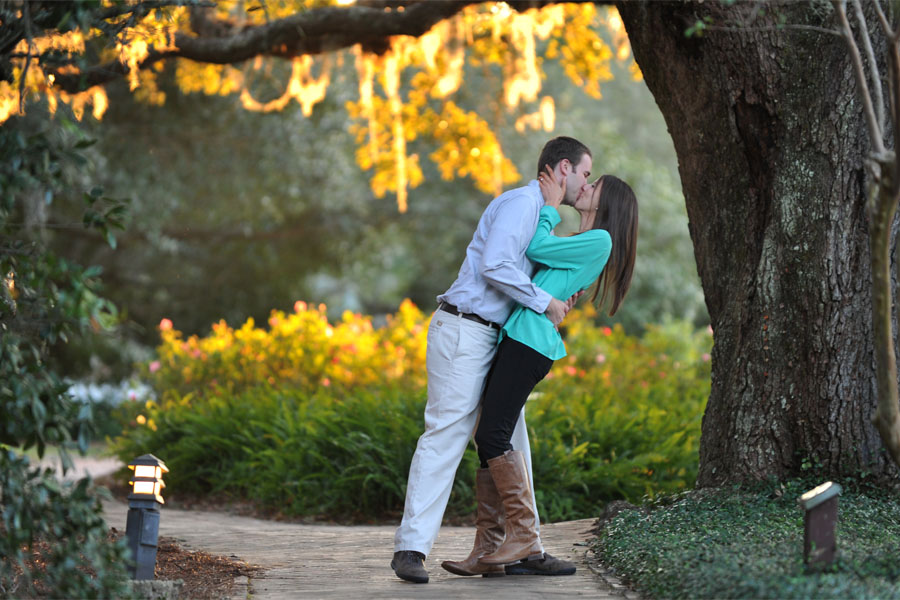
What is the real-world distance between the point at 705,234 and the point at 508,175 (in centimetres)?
620

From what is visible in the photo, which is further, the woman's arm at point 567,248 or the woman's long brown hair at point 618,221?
the woman's long brown hair at point 618,221

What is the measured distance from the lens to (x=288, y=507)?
24.8 ft

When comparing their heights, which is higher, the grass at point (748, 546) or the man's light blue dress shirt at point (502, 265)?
the man's light blue dress shirt at point (502, 265)

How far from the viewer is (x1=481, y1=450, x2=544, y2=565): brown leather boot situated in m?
4.46

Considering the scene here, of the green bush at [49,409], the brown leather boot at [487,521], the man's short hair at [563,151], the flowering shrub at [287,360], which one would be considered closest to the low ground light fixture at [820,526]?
the brown leather boot at [487,521]

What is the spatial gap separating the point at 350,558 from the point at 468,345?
1.53 meters

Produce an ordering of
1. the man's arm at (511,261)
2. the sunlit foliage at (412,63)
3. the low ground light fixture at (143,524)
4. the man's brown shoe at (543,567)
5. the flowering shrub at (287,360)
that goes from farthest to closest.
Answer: the flowering shrub at (287,360), the sunlit foliage at (412,63), the man's brown shoe at (543,567), the man's arm at (511,261), the low ground light fixture at (143,524)

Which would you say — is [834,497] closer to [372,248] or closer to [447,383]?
[447,383]

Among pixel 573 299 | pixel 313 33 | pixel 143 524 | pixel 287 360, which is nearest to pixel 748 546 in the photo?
pixel 573 299

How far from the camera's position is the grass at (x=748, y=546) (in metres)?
3.57

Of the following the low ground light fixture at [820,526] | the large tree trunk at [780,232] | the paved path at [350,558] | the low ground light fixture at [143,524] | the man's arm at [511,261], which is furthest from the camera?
the large tree trunk at [780,232]

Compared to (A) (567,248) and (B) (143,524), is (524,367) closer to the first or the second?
(A) (567,248)

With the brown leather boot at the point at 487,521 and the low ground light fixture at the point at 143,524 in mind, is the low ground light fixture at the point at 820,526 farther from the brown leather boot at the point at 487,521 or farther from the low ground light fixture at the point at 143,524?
the low ground light fixture at the point at 143,524

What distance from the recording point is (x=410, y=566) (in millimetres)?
4402
